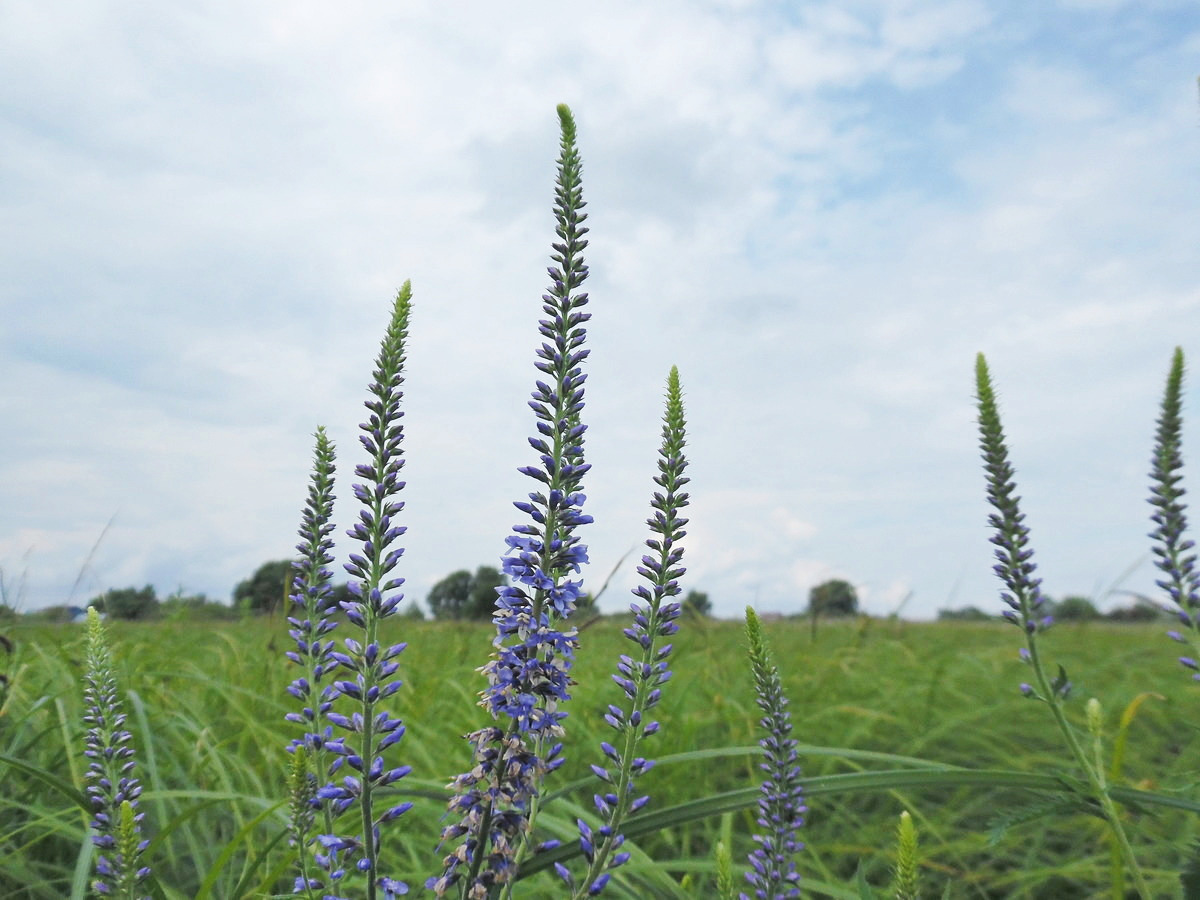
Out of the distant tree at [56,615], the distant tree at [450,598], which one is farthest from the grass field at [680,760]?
the distant tree at [450,598]

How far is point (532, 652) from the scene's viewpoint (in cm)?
259

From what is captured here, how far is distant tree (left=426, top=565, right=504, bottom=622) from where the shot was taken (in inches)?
794

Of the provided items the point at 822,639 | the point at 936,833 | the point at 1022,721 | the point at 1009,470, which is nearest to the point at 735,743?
the point at 936,833

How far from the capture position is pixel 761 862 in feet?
12.0

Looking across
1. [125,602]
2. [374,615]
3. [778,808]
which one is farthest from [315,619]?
[125,602]

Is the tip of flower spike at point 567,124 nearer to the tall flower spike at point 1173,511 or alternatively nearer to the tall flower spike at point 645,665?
the tall flower spike at point 645,665

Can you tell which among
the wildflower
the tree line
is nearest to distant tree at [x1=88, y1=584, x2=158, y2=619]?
the tree line

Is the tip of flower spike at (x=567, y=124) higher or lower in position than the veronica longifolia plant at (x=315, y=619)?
higher

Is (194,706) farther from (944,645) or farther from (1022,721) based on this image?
(944,645)

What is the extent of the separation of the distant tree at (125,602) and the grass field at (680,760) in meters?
0.50

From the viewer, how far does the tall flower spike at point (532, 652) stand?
2.50 meters

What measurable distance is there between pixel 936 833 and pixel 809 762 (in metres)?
1.99

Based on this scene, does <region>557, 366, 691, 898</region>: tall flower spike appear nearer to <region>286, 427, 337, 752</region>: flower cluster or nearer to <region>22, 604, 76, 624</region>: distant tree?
<region>286, 427, 337, 752</region>: flower cluster

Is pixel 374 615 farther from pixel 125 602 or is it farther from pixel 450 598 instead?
pixel 450 598
